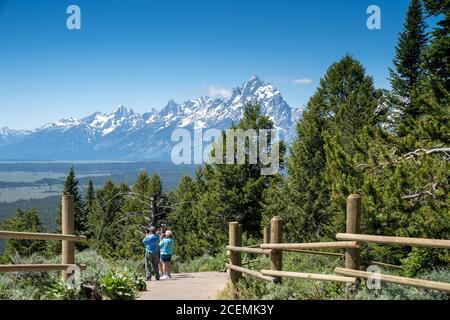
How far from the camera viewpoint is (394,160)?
11523 millimetres

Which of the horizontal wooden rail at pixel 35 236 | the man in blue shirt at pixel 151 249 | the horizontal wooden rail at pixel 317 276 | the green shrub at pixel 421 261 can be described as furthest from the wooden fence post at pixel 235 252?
the man in blue shirt at pixel 151 249

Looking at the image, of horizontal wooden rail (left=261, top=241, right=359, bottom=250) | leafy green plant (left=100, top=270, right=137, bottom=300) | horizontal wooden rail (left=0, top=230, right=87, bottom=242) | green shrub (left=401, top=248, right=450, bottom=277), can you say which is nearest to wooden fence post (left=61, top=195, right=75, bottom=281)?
horizontal wooden rail (left=0, top=230, right=87, bottom=242)

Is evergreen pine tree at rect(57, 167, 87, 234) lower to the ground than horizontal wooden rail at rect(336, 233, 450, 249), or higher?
lower

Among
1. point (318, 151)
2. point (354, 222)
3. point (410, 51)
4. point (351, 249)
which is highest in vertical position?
point (410, 51)

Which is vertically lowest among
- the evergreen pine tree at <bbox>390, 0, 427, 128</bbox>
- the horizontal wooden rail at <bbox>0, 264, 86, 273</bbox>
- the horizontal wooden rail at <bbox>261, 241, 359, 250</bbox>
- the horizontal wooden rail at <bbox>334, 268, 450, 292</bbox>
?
the horizontal wooden rail at <bbox>0, 264, 86, 273</bbox>

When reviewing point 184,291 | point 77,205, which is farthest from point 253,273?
point 77,205

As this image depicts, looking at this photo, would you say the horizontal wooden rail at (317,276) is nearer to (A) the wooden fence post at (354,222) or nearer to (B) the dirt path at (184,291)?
(A) the wooden fence post at (354,222)

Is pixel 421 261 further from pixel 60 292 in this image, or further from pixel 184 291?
pixel 60 292

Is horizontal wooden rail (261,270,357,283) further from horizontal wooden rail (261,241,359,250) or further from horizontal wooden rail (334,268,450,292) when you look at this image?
horizontal wooden rail (261,241,359,250)

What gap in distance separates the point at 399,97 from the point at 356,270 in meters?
23.9

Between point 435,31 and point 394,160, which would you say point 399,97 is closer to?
point 435,31

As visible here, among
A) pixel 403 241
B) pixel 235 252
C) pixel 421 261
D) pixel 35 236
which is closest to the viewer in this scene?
pixel 403 241

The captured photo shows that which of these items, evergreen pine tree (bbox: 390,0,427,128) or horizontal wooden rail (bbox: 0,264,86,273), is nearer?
horizontal wooden rail (bbox: 0,264,86,273)
